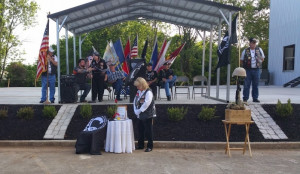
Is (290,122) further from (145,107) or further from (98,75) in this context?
(98,75)

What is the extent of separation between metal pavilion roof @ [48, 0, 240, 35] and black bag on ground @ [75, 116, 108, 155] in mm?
5412

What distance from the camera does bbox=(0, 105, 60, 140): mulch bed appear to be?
9.12 metres

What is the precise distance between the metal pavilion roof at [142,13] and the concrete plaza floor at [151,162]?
18.2 feet

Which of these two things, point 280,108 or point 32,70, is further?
point 32,70

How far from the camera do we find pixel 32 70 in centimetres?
4631

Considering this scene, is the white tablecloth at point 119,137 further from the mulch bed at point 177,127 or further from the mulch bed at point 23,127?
the mulch bed at point 23,127

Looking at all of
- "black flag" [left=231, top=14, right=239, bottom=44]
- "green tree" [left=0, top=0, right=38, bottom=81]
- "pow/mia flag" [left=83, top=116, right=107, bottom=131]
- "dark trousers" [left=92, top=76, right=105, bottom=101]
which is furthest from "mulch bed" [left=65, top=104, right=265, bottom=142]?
"green tree" [left=0, top=0, right=38, bottom=81]

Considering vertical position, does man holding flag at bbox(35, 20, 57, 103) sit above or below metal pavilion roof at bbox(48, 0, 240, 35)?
below

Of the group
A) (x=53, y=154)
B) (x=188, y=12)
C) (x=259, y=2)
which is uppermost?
(x=259, y=2)

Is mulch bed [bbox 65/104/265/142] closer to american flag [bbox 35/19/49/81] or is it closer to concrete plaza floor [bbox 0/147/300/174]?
concrete plaza floor [bbox 0/147/300/174]

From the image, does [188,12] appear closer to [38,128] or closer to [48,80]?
[48,80]

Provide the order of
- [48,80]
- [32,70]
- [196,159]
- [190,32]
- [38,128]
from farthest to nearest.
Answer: [32,70] → [190,32] → [48,80] → [38,128] → [196,159]

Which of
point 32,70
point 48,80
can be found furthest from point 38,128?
point 32,70

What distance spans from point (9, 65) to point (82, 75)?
3392 cm
